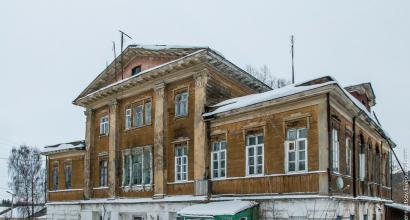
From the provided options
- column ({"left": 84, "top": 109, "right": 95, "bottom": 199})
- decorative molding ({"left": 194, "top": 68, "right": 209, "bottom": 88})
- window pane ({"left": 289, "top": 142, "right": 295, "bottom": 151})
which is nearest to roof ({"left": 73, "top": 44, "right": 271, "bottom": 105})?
decorative molding ({"left": 194, "top": 68, "right": 209, "bottom": 88})

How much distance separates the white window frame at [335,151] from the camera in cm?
1644

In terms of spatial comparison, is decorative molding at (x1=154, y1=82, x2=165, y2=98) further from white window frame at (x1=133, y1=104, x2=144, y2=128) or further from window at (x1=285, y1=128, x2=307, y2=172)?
window at (x1=285, y1=128, x2=307, y2=172)

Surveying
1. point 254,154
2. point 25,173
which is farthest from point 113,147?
point 25,173

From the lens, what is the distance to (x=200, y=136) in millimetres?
20312

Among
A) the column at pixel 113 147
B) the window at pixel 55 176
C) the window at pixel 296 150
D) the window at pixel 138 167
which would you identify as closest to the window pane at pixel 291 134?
the window at pixel 296 150

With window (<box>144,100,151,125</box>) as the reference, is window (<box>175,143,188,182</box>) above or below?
below

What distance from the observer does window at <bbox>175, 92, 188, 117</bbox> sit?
862 inches

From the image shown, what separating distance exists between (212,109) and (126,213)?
26.6ft

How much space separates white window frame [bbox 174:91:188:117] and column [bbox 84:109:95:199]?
320 inches

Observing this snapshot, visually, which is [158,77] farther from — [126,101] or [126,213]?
[126,213]

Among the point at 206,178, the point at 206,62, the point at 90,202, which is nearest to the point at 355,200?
the point at 206,178

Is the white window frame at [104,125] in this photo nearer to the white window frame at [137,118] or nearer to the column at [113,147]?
the column at [113,147]

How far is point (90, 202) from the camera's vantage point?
1056 inches

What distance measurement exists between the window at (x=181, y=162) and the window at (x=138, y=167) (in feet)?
6.50
